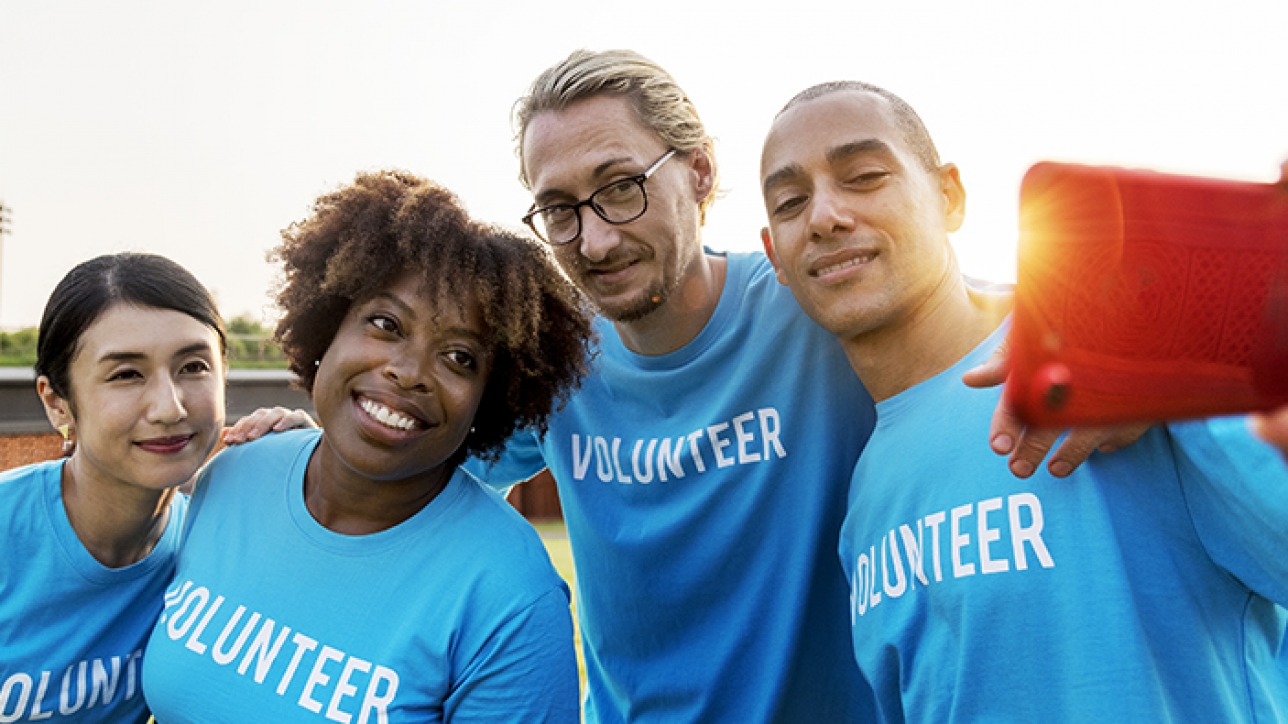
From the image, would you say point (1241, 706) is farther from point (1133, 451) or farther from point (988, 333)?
point (988, 333)

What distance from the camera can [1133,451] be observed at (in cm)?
157

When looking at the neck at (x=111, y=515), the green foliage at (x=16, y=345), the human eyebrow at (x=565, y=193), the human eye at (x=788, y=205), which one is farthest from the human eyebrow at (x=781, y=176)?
the green foliage at (x=16, y=345)

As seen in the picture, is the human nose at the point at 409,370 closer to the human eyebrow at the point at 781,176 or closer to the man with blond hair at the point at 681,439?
the man with blond hair at the point at 681,439

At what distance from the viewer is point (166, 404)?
7.97ft

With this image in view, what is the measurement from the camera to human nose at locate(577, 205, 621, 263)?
102 inches

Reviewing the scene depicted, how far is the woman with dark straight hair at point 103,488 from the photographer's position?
2.41 meters

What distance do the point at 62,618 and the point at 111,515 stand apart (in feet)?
1.02

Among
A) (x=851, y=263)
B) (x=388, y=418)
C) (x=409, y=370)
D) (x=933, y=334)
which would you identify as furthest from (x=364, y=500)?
(x=933, y=334)

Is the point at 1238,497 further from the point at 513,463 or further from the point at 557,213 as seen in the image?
the point at 513,463

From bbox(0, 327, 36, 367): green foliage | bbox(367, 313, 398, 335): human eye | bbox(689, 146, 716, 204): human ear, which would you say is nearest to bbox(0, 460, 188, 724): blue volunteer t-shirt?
bbox(367, 313, 398, 335): human eye

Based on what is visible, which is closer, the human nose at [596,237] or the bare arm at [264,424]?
the human nose at [596,237]

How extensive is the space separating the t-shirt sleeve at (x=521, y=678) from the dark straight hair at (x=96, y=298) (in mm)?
1487

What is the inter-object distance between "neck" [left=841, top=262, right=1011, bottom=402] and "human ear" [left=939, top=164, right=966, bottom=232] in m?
0.19

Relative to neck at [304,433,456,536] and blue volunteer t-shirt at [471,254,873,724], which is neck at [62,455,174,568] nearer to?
neck at [304,433,456,536]
